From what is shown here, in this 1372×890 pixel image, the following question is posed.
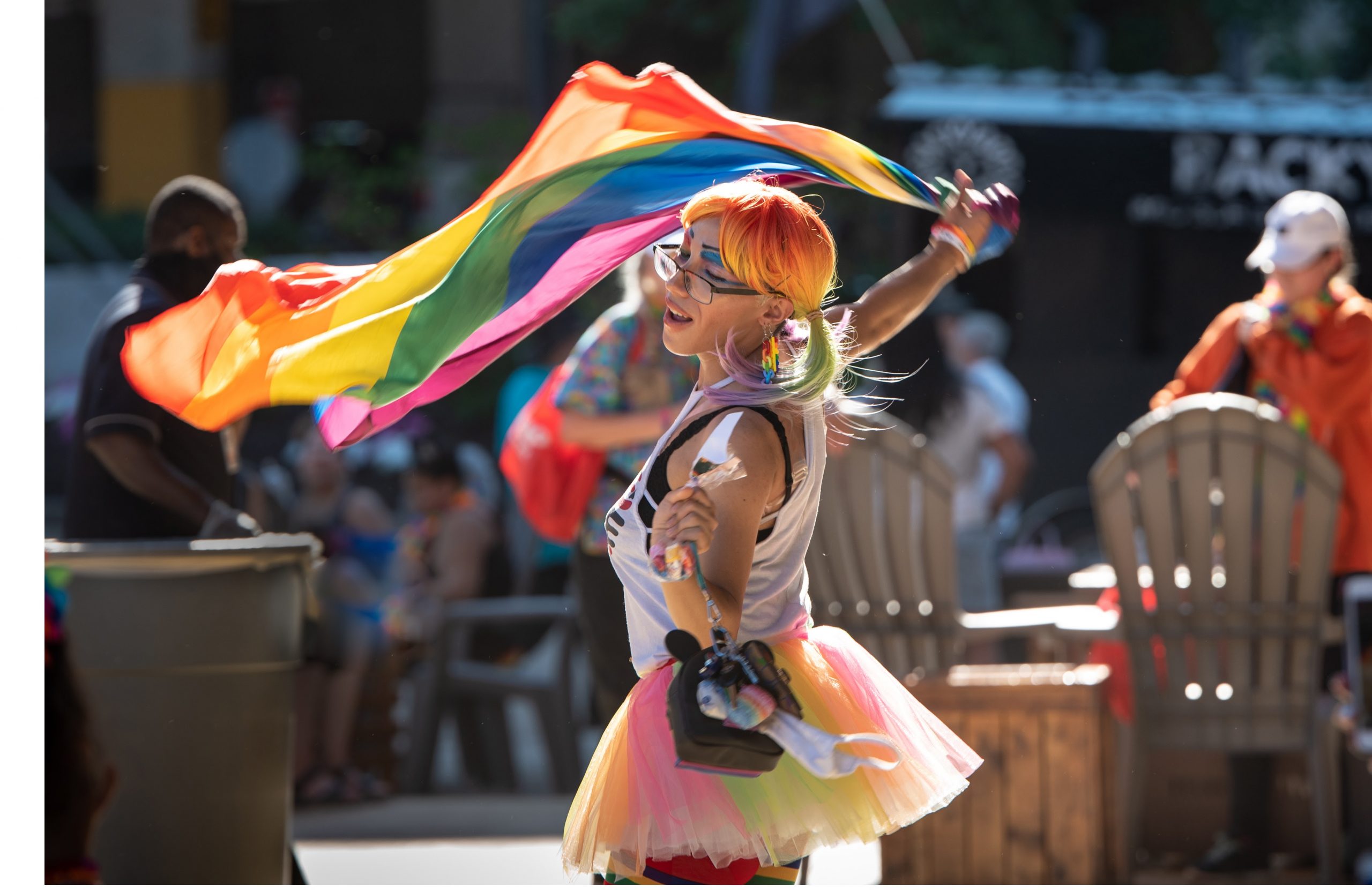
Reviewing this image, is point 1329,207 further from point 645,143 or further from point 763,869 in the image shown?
point 763,869

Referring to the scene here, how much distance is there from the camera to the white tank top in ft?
8.71

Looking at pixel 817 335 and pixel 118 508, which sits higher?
pixel 817 335

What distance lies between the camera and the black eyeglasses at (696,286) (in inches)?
105

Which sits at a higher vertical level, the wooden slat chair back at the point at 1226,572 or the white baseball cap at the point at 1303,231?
the white baseball cap at the point at 1303,231

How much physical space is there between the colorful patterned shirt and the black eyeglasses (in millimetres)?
1878

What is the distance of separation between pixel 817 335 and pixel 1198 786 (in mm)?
3053

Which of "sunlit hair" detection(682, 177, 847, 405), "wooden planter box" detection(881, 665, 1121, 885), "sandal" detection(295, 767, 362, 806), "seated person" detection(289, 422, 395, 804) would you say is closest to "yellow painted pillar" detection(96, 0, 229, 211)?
"seated person" detection(289, 422, 395, 804)

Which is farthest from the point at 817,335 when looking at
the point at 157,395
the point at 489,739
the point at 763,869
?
the point at 489,739

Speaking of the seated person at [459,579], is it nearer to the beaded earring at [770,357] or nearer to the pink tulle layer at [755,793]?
the pink tulle layer at [755,793]

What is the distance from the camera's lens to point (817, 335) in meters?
2.70

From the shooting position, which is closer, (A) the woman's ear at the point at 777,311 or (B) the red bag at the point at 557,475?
(A) the woman's ear at the point at 777,311

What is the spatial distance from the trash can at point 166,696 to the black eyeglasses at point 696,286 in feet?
6.02

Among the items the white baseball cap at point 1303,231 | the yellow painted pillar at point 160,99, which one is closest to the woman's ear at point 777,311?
the white baseball cap at point 1303,231

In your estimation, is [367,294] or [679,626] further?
[367,294]
